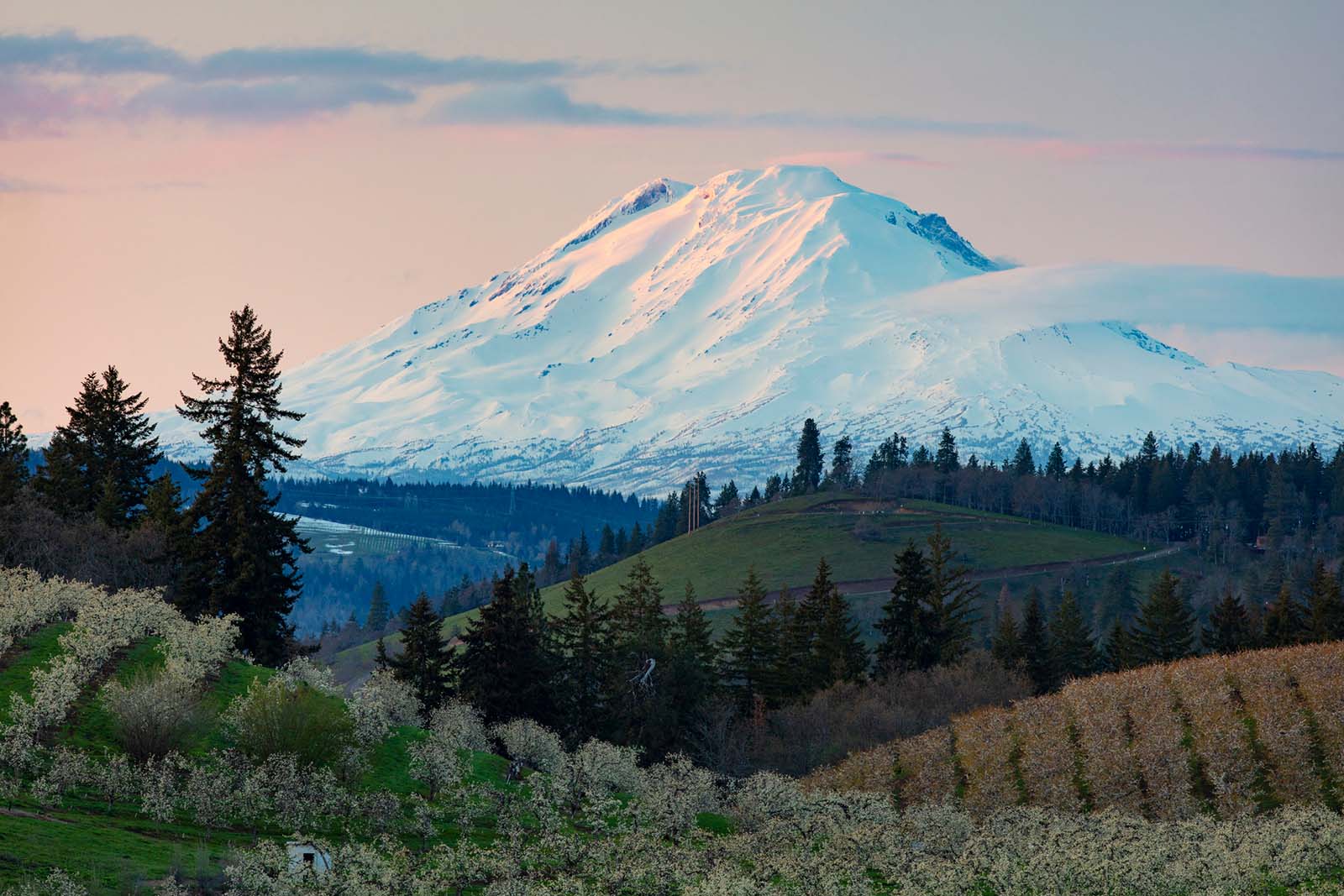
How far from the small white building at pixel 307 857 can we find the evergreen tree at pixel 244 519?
32840 mm

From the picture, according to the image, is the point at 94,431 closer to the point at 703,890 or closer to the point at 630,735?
the point at 630,735

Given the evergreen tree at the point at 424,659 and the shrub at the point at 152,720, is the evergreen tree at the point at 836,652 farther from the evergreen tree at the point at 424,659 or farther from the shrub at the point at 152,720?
the shrub at the point at 152,720

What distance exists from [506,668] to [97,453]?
32.9 metres

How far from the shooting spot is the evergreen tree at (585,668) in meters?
92.8

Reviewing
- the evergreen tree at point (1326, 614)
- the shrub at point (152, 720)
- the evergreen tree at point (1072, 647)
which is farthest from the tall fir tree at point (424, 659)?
the evergreen tree at point (1326, 614)

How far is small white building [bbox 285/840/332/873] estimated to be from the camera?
41531mm

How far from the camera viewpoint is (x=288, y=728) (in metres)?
54.2

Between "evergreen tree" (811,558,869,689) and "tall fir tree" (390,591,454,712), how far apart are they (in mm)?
28599

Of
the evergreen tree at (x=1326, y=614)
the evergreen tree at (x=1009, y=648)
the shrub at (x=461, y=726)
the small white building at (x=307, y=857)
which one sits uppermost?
the evergreen tree at (x=1326, y=614)

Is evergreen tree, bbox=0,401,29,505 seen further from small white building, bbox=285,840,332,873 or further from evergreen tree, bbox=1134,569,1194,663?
evergreen tree, bbox=1134,569,1194,663

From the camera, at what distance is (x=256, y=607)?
256 ft

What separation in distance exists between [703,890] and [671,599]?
153 meters

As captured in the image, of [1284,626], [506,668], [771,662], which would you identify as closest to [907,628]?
[771,662]

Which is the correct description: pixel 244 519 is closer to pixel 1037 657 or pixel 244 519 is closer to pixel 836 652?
pixel 836 652
